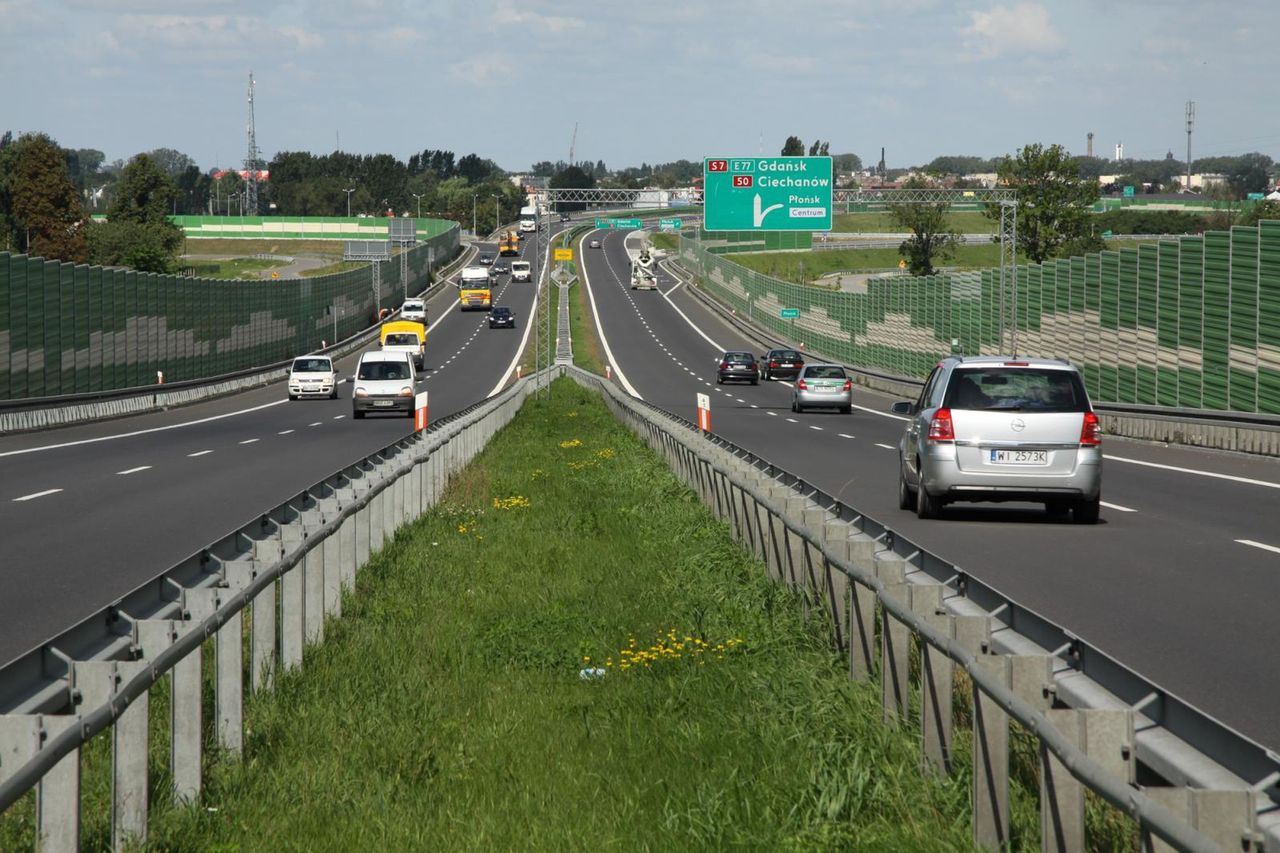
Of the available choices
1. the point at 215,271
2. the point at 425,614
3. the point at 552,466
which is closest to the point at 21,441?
the point at 552,466

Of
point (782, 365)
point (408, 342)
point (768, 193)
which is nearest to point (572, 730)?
point (768, 193)

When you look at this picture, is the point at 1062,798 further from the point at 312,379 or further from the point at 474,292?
the point at 474,292

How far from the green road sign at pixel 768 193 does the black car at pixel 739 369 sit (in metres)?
8.12

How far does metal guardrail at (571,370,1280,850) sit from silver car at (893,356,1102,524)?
864 cm

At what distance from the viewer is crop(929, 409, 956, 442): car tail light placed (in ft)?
65.6

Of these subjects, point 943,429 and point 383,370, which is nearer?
point 943,429

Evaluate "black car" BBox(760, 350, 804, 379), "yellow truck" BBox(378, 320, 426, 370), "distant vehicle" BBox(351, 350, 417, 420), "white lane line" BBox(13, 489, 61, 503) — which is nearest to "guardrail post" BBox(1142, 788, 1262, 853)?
"white lane line" BBox(13, 489, 61, 503)

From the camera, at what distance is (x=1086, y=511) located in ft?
67.2

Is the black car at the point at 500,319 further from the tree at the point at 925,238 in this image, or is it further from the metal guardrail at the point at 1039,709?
the metal guardrail at the point at 1039,709

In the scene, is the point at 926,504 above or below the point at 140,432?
above

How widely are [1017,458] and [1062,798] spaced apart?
1481 cm

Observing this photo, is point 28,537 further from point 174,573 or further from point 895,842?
point 895,842

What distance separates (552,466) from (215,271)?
142643 millimetres

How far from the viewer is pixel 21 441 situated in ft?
128
